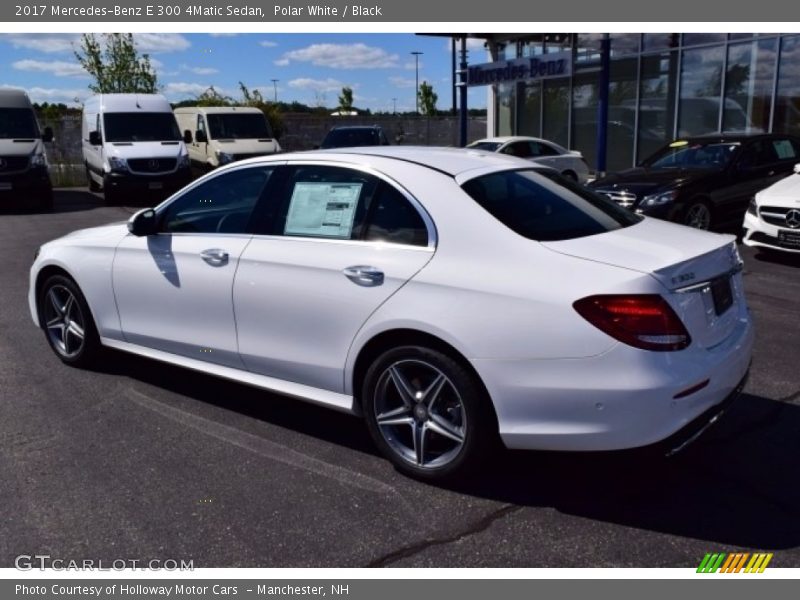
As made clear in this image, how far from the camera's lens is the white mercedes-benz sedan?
3.19 meters

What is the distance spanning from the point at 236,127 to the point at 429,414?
17157 millimetres

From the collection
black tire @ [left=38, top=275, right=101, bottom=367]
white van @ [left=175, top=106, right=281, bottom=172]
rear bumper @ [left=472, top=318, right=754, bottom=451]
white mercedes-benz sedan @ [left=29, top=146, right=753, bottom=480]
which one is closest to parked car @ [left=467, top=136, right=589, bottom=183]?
white van @ [left=175, top=106, right=281, bottom=172]

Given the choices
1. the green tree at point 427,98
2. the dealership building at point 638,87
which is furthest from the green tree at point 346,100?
the dealership building at point 638,87

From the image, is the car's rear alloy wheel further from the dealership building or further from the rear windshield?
the dealership building

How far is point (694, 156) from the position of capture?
11312mm

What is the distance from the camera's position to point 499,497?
11.9 ft

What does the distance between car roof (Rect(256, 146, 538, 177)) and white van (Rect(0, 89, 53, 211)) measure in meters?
14.2

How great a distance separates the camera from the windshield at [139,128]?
57.2 feet

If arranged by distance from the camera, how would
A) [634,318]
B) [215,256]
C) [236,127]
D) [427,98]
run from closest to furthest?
[634,318] → [215,256] → [236,127] → [427,98]

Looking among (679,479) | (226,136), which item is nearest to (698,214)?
(679,479)

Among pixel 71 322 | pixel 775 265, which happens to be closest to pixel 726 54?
pixel 775 265

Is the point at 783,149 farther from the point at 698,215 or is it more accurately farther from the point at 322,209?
the point at 322,209

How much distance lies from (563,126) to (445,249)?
2038 centimetres

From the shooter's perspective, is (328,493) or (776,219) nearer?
(328,493)
